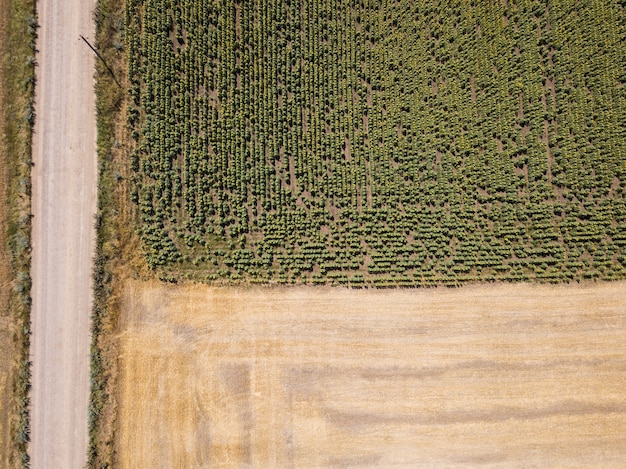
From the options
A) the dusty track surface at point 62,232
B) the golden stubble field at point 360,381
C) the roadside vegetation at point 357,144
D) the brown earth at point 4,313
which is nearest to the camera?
the brown earth at point 4,313

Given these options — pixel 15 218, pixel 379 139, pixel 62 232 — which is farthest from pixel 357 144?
pixel 15 218

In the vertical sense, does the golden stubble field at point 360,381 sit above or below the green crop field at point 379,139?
below

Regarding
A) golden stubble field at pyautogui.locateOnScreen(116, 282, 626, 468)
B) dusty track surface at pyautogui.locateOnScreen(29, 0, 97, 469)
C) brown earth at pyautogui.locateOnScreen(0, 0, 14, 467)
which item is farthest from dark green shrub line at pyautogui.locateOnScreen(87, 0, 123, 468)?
brown earth at pyautogui.locateOnScreen(0, 0, 14, 467)

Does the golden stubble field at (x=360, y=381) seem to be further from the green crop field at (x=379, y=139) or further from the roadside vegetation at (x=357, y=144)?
the green crop field at (x=379, y=139)

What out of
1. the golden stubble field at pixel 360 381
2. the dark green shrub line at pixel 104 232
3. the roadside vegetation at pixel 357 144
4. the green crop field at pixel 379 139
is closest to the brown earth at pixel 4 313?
the dark green shrub line at pixel 104 232

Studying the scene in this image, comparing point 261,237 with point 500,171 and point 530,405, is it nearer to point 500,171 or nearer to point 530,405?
point 500,171

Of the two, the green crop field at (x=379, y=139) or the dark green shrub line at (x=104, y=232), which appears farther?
the green crop field at (x=379, y=139)
